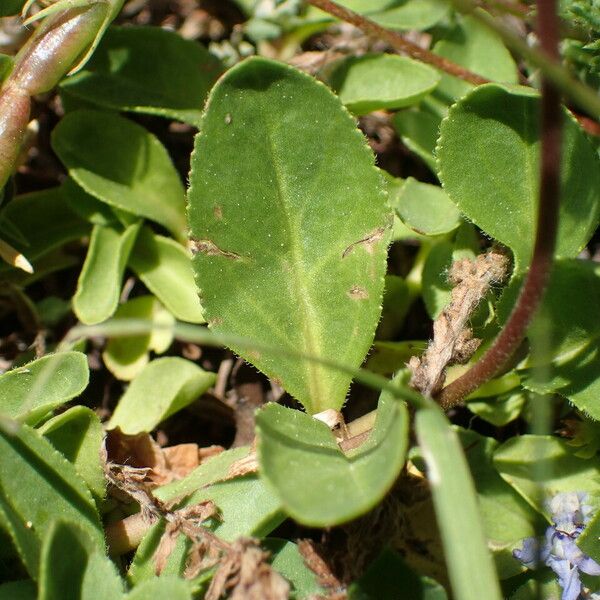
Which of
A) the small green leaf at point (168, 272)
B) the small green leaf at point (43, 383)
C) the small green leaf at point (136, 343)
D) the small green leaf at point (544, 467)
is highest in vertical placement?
the small green leaf at point (43, 383)

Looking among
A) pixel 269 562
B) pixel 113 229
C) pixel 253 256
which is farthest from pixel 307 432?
pixel 113 229

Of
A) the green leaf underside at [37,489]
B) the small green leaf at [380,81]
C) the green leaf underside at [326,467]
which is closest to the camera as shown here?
the green leaf underside at [326,467]

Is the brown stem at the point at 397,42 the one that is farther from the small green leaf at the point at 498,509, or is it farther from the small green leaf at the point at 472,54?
the small green leaf at the point at 498,509

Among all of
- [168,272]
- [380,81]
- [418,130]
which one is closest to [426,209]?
[418,130]

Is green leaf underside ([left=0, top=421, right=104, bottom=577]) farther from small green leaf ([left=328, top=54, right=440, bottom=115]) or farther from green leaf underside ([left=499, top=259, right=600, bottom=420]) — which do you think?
small green leaf ([left=328, top=54, right=440, bottom=115])

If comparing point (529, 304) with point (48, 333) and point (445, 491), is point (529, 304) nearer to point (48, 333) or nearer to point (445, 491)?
point (445, 491)

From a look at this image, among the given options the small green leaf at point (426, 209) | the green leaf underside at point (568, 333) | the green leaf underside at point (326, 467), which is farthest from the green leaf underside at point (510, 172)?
the green leaf underside at point (326, 467)

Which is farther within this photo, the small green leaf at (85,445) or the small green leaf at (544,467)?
the small green leaf at (544,467)
